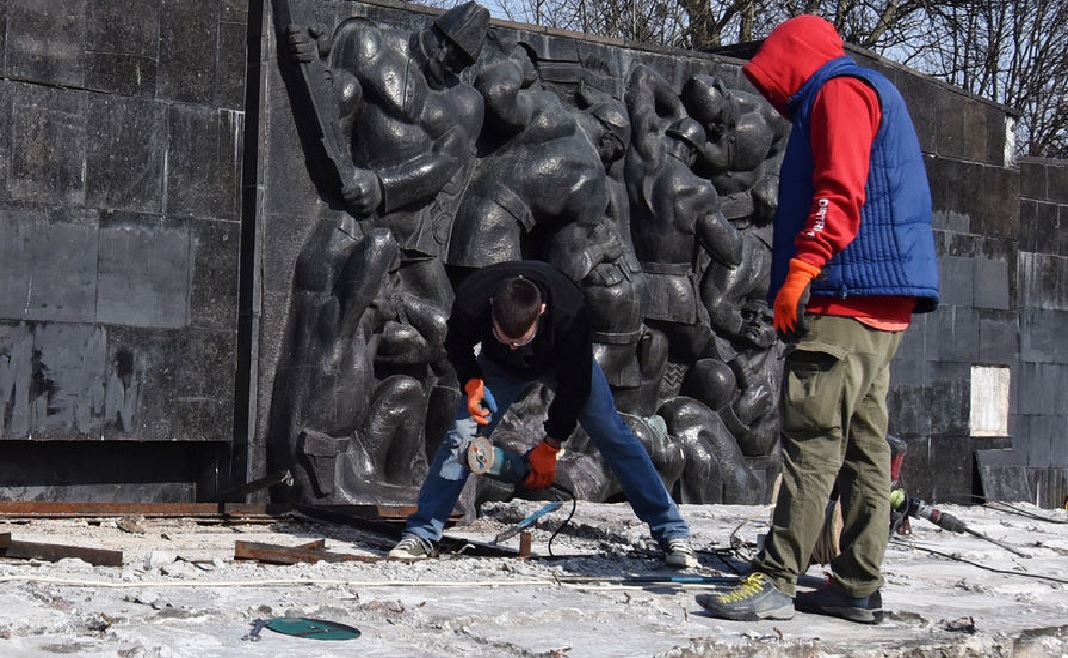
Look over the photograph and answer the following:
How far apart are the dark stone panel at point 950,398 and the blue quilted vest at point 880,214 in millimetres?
7530

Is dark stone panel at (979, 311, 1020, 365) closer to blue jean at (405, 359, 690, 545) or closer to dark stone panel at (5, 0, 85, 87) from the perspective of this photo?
blue jean at (405, 359, 690, 545)

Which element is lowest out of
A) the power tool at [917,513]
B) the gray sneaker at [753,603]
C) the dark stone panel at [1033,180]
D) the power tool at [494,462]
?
the gray sneaker at [753,603]

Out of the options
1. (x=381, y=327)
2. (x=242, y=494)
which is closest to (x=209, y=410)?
(x=242, y=494)

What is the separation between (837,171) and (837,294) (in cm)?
42

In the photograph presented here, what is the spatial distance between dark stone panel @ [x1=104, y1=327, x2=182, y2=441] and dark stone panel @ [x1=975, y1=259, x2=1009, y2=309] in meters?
6.91

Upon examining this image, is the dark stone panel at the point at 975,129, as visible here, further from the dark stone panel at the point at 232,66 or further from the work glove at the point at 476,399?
the work glove at the point at 476,399

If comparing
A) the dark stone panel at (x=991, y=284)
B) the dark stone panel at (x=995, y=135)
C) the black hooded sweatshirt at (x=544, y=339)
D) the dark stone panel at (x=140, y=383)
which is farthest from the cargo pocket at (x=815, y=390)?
the dark stone panel at (x=995, y=135)

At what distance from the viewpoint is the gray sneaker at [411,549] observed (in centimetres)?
596

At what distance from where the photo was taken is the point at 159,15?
8914 mm

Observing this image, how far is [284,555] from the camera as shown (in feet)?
18.9

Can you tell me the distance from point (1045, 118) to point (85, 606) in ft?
63.5

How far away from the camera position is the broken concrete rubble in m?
4.14

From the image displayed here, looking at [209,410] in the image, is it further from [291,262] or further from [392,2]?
[392,2]

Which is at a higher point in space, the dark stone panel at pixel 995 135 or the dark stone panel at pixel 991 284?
the dark stone panel at pixel 995 135
